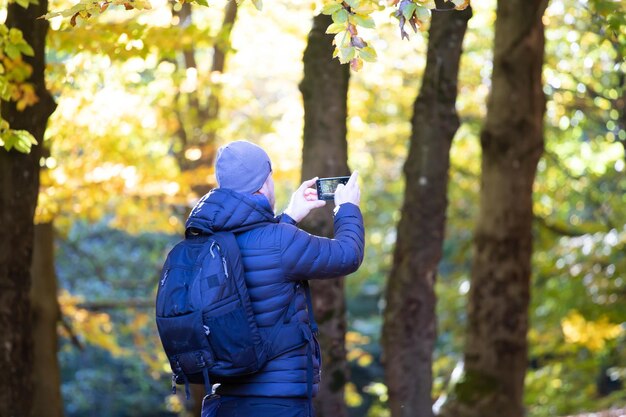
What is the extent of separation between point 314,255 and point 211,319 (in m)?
0.49

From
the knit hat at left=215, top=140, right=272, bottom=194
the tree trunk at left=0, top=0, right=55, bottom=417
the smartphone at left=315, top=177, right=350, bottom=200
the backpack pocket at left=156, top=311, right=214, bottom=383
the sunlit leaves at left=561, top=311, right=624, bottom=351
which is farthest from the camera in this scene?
the sunlit leaves at left=561, top=311, right=624, bottom=351

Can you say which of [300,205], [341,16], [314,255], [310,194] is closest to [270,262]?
[314,255]

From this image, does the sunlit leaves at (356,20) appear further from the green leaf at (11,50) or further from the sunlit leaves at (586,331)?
the sunlit leaves at (586,331)

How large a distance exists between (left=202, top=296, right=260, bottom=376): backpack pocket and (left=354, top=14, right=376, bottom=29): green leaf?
1459mm

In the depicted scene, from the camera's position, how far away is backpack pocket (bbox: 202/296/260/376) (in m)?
3.86

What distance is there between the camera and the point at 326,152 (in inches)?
311

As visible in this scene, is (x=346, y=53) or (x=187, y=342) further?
(x=346, y=53)

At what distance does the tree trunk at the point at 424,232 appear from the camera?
8.62m

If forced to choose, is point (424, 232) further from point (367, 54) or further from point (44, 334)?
point (44, 334)

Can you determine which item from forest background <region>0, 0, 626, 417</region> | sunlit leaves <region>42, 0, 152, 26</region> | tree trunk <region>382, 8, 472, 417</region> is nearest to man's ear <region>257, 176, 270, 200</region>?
sunlit leaves <region>42, 0, 152, 26</region>

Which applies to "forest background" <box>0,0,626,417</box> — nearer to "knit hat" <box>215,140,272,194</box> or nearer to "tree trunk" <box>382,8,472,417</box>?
"tree trunk" <box>382,8,472,417</box>

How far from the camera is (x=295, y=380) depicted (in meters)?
4.07

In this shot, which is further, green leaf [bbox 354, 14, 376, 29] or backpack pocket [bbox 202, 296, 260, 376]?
green leaf [bbox 354, 14, 376, 29]

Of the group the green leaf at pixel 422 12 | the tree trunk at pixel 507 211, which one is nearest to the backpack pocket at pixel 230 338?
the green leaf at pixel 422 12
